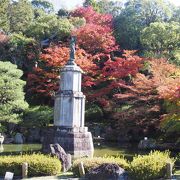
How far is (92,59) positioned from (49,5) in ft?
94.2

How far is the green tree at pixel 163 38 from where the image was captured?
116 ft

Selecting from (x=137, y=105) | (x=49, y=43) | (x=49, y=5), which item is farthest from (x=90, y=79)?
(x=49, y=5)

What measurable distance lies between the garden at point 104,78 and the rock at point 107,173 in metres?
4.82

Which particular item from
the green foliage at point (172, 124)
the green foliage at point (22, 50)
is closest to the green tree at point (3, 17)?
the green foliage at point (22, 50)

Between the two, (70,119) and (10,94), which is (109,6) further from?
(70,119)

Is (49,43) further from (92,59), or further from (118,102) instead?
(118,102)

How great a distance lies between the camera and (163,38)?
35844 mm

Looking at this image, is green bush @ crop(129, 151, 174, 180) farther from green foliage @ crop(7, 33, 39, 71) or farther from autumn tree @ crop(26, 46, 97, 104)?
green foliage @ crop(7, 33, 39, 71)

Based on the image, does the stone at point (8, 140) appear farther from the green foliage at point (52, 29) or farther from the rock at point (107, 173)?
the rock at point (107, 173)

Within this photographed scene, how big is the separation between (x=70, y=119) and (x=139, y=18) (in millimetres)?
Result: 21901

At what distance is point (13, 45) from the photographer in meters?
39.0

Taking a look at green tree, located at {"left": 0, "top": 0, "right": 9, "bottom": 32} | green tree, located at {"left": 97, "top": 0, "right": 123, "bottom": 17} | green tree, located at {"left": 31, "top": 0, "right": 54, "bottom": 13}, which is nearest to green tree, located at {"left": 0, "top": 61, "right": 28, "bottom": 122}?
green tree, located at {"left": 0, "top": 0, "right": 9, "bottom": 32}

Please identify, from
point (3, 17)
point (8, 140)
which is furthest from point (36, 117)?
point (3, 17)

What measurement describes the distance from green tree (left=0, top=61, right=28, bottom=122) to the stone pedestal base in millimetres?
7404
